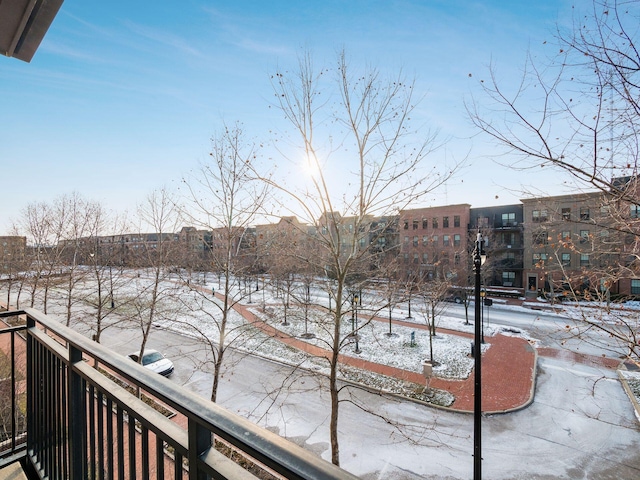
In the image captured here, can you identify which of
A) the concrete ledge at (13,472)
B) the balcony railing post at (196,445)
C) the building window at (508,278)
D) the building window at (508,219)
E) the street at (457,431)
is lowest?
the street at (457,431)

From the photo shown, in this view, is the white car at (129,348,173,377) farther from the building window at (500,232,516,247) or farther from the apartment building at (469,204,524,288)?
the building window at (500,232,516,247)

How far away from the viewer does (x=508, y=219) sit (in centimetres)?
3400

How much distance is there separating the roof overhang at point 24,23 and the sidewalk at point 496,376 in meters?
7.94

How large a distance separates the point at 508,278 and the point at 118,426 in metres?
38.3

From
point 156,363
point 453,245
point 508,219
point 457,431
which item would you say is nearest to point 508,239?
point 508,219

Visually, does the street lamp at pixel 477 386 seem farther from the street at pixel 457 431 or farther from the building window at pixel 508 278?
the building window at pixel 508 278

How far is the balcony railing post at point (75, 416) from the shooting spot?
6.28 feet

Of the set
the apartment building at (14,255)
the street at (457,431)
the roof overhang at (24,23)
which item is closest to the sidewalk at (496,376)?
the street at (457,431)

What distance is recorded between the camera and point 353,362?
15.4 meters

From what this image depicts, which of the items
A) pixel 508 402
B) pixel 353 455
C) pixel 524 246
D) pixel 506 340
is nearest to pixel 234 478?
pixel 353 455

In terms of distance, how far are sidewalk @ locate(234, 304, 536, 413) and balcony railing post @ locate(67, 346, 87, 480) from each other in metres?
7.38

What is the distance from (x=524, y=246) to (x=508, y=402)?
24.1m

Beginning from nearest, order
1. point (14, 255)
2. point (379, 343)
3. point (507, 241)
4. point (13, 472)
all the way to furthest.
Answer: point (13, 472)
point (379, 343)
point (14, 255)
point (507, 241)

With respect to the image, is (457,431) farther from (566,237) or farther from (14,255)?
(14,255)
